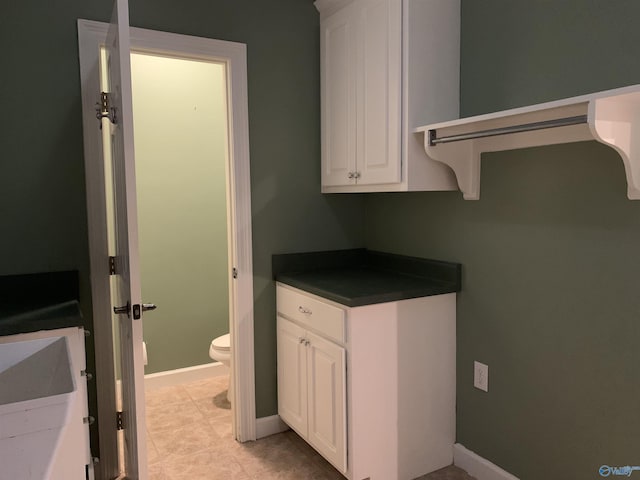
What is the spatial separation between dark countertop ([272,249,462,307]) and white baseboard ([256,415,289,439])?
752mm

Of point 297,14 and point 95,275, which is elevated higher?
point 297,14

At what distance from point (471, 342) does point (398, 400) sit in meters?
0.42

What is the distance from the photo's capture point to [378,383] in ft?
7.22

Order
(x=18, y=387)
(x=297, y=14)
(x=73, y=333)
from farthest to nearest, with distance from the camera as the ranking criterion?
(x=297, y=14) → (x=73, y=333) → (x=18, y=387)

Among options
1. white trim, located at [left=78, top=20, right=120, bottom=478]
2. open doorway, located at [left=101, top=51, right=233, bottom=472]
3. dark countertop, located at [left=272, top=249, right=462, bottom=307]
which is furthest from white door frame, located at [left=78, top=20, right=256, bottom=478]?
open doorway, located at [left=101, top=51, right=233, bottom=472]

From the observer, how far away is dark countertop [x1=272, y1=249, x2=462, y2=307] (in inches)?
87.2

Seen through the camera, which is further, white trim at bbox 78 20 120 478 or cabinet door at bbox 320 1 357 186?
cabinet door at bbox 320 1 357 186

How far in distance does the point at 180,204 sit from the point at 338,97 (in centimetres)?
142

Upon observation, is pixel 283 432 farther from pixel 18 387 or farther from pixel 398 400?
pixel 18 387

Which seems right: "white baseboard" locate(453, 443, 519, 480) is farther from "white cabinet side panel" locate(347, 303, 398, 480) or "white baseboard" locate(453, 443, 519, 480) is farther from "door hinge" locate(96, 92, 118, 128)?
"door hinge" locate(96, 92, 118, 128)

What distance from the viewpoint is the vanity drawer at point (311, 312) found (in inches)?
86.3

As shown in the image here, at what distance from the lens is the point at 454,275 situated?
236 centimetres

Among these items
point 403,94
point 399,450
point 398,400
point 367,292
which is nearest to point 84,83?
point 403,94

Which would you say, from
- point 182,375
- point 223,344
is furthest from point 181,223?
point 182,375
